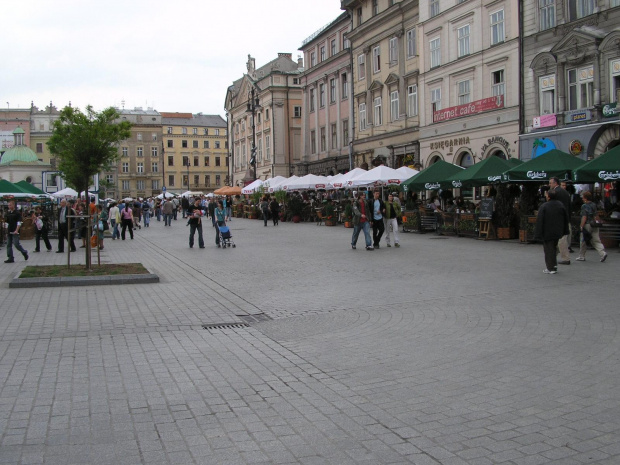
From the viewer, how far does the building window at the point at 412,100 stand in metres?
39.4

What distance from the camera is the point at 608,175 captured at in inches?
647

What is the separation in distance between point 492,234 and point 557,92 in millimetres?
9897

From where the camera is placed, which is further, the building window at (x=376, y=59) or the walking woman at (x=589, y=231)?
the building window at (x=376, y=59)

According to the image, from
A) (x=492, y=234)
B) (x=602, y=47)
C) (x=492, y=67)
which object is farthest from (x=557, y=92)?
(x=492, y=234)

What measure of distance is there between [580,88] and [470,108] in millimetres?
7474

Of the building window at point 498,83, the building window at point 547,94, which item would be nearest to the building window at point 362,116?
the building window at point 498,83

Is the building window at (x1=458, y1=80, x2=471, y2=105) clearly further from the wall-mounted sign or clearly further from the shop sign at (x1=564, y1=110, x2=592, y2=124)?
the wall-mounted sign

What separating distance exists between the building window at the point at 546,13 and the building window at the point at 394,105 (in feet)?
46.3

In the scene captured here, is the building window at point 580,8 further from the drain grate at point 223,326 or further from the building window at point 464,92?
the drain grate at point 223,326

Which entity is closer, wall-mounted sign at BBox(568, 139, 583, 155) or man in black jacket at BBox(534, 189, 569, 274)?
man in black jacket at BBox(534, 189, 569, 274)

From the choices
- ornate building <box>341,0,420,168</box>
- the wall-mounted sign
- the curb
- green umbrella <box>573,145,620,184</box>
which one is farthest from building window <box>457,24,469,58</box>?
the curb

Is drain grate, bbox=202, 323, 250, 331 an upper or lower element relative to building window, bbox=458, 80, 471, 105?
lower

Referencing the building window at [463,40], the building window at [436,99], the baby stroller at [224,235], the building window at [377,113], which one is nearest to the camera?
the baby stroller at [224,235]

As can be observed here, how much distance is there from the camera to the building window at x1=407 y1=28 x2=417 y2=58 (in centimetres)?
3959
